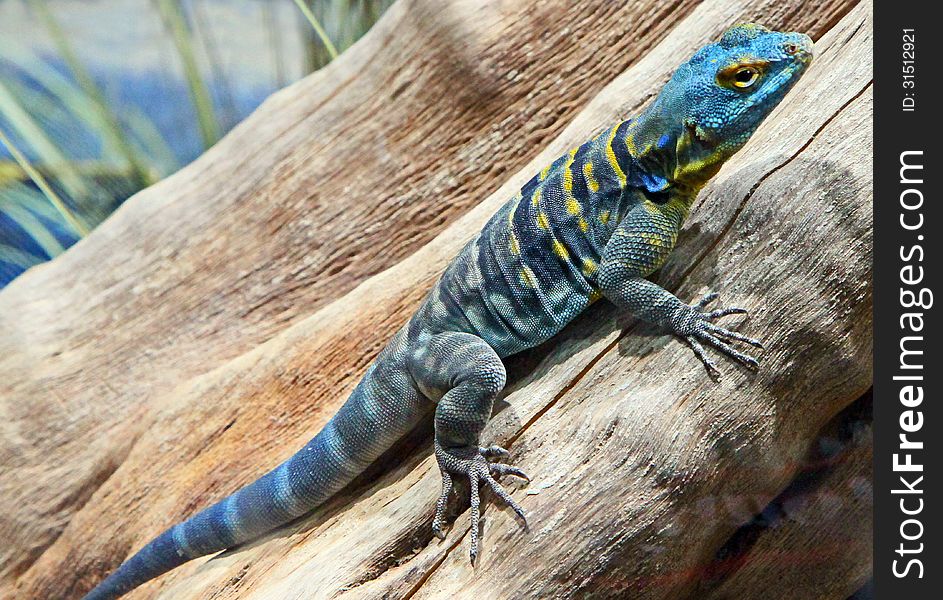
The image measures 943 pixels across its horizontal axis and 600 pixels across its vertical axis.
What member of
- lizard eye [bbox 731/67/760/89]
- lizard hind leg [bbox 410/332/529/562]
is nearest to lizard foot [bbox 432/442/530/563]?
lizard hind leg [bbox 410/332/529/562]

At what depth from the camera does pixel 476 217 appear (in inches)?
119

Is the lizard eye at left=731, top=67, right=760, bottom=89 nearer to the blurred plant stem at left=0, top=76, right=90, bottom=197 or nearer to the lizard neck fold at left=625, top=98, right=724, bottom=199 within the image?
the lizard neck fold at left=625, top=98, right=724, bottom=199

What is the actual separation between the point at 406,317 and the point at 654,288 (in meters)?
1.17

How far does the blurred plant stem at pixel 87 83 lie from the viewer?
339 cm

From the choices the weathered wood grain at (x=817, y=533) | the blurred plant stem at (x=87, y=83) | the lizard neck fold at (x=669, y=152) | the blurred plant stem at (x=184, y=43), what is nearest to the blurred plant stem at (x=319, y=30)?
the blurred plant stem at (x=184, y=43)

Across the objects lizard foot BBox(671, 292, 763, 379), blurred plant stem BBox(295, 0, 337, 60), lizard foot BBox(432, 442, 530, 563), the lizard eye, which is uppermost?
blurred plant stem BBox(295, 0, 337, 60)

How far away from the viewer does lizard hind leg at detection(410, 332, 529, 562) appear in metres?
2.22

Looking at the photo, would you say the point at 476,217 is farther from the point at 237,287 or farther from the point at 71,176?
the point at 71,176

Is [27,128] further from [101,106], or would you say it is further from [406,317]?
[406,317]

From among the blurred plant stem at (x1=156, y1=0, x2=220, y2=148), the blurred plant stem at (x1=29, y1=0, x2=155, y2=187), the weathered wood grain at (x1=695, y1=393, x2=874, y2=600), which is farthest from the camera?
the blurred plant stem at (x1=156, y1=0, x2=220, y2=148)

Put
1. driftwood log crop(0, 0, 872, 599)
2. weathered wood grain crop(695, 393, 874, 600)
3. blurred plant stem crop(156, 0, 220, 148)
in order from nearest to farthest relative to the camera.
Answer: weathered wood grain crop(695, 393, 874, 600) → driftwood log crop(0, 0, 872, 599) → blurred plant stem crop(156, 0, 220, 148)

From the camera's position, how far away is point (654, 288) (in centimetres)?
216

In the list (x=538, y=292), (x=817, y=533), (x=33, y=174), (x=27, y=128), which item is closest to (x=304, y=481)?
(x=538, y=292)

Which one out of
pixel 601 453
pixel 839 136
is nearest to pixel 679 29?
pixel 839 136
